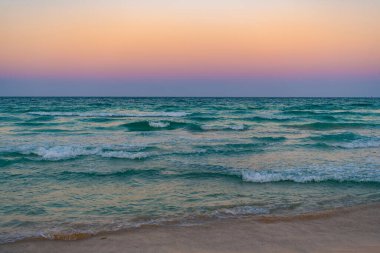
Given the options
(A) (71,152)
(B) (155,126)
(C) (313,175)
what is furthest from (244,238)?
(B) (155,126)

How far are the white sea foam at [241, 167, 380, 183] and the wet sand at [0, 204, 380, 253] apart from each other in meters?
2.99

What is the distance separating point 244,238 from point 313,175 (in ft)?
16.6

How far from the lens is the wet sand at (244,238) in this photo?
17.3ft

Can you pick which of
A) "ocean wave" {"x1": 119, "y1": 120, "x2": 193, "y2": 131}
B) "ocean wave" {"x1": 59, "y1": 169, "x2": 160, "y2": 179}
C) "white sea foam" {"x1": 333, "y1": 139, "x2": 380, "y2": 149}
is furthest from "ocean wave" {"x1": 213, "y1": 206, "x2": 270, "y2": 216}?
"ocean wave" {"x1": 119, "y1": 120, "x2": 193, "y2": 131}

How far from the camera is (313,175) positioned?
1000 cm

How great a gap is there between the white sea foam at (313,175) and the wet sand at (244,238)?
299 cm

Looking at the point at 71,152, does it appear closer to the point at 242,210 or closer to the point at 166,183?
the point at 166,183

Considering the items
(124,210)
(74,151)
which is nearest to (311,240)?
(124,210)

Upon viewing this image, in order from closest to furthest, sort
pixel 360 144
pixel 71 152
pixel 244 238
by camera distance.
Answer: pixel 244 238 < pixel 71 152 < pixel 360 144

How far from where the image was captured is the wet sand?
17.3 feet

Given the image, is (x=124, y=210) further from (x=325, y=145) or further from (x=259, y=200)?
(x=325, y=145)

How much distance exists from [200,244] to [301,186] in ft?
14.8

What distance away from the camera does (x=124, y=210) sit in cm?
722

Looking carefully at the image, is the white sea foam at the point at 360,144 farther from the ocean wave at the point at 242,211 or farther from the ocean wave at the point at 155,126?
the ocean wave at the point at 155,126
